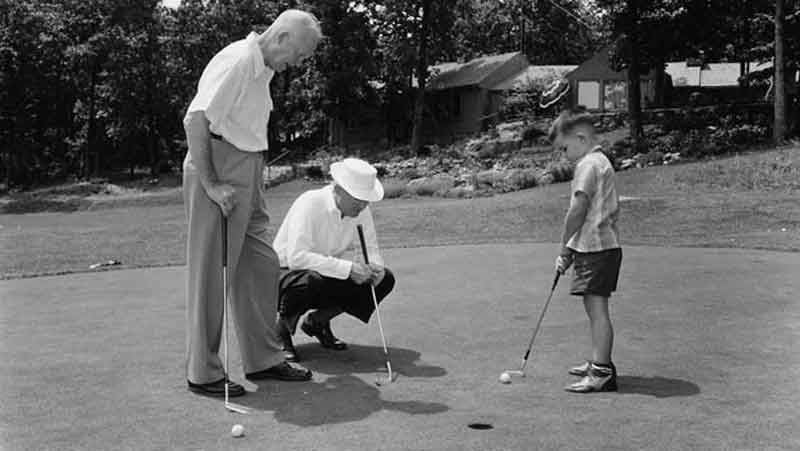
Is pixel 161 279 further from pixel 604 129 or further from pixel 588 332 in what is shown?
pixel 604 129

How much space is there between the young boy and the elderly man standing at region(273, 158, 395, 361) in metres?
1.46

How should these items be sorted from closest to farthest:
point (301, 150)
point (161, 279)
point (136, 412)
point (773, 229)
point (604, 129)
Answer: point (136, 412) → point (161, 279) → point (773, 229) → point (604, 129) → point (301, 150)

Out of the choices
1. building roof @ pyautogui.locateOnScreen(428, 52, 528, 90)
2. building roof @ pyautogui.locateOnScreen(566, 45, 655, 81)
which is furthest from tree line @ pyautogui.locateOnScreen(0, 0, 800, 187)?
building roof @ pyautogui.locateOnScreen(566, 45, 655, 81)

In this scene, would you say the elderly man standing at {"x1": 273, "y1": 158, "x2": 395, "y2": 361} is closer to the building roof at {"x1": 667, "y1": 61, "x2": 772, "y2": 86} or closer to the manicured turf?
the manicured turf

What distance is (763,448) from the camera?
4.47 m

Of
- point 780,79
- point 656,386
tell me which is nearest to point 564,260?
point 656,386

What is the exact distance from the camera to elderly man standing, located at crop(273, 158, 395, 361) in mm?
6582

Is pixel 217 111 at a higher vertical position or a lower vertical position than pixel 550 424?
higher

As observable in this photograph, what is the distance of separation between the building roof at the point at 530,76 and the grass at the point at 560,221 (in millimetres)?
27137

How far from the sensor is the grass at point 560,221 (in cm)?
1529

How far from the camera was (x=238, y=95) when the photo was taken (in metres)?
5.72

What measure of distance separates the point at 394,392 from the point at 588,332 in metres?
2.30

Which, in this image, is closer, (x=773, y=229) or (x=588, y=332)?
(x=588, y=332)

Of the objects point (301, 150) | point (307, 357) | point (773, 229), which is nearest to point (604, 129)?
point (301, 150)
